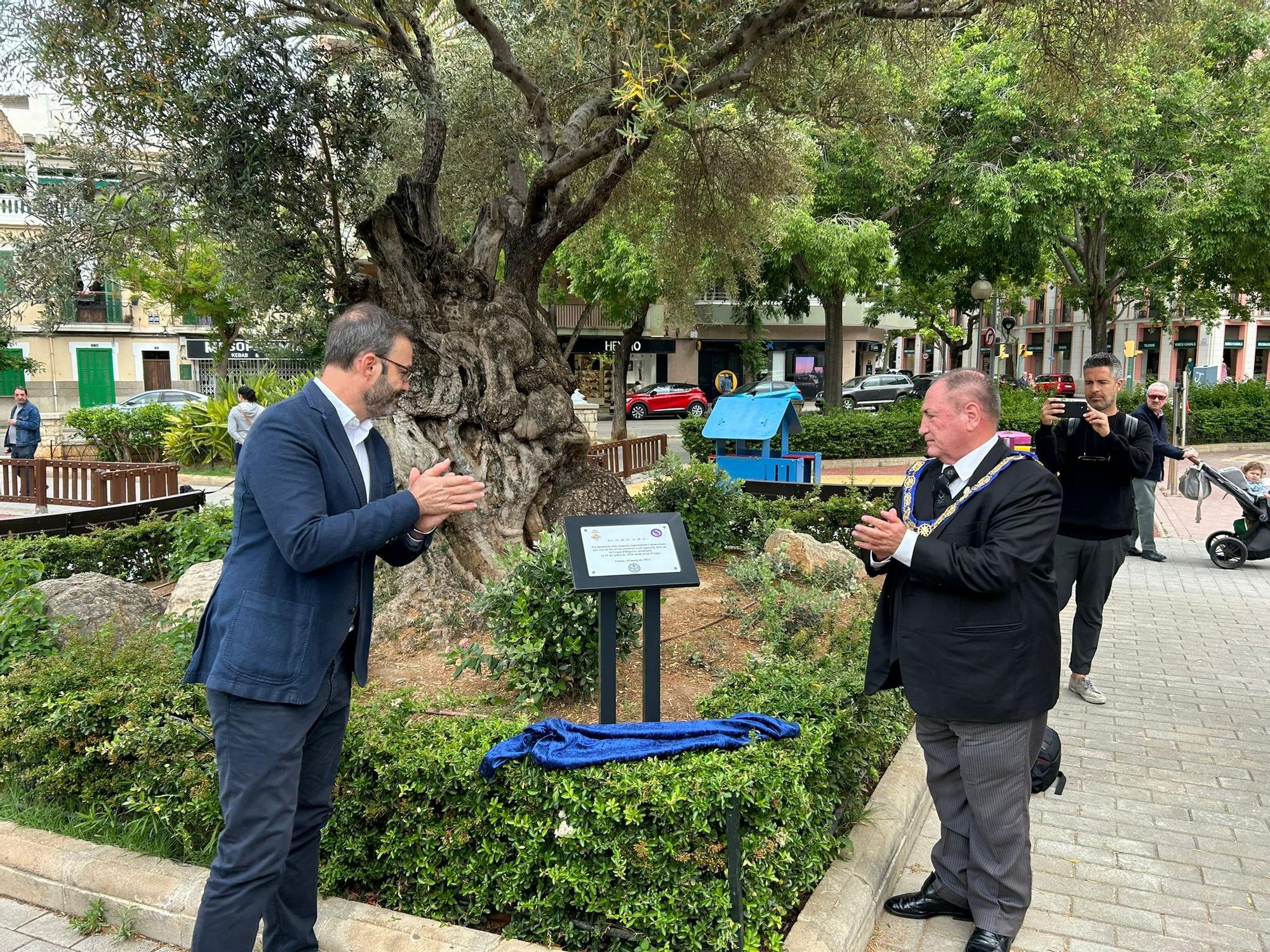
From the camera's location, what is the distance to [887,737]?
436 centimetres

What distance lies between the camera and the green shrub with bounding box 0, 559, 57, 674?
4.96 meters

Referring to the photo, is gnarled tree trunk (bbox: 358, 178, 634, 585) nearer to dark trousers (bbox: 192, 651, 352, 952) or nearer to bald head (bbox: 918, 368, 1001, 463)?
dark trousers (bbox: 192, 651, 352, 952)

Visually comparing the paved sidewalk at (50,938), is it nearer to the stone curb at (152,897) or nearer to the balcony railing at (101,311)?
the stone curb at (152,897)

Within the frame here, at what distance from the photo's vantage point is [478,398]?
22.0ft

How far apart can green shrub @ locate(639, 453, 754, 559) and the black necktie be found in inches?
184

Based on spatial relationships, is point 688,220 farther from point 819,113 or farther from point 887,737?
point 887,737

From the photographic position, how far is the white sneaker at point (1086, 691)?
5.79 metres

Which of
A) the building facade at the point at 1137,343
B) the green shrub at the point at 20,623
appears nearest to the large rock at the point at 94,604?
the green shrub at the point at 20,623

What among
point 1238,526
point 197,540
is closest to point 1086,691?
point 1238,526

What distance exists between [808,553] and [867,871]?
390 centimetres

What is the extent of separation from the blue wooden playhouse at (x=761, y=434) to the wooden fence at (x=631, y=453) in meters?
2.77

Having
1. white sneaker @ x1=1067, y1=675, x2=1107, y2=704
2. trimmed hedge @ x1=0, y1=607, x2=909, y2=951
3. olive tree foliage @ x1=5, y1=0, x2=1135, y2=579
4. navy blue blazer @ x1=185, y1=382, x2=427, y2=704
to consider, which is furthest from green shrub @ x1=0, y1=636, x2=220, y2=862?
white sneaker @ x1=1067, y1=675, x2=1107, y2=704

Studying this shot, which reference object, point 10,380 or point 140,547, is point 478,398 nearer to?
point 140,547

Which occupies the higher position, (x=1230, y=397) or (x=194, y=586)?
(x=1230, y=397)
